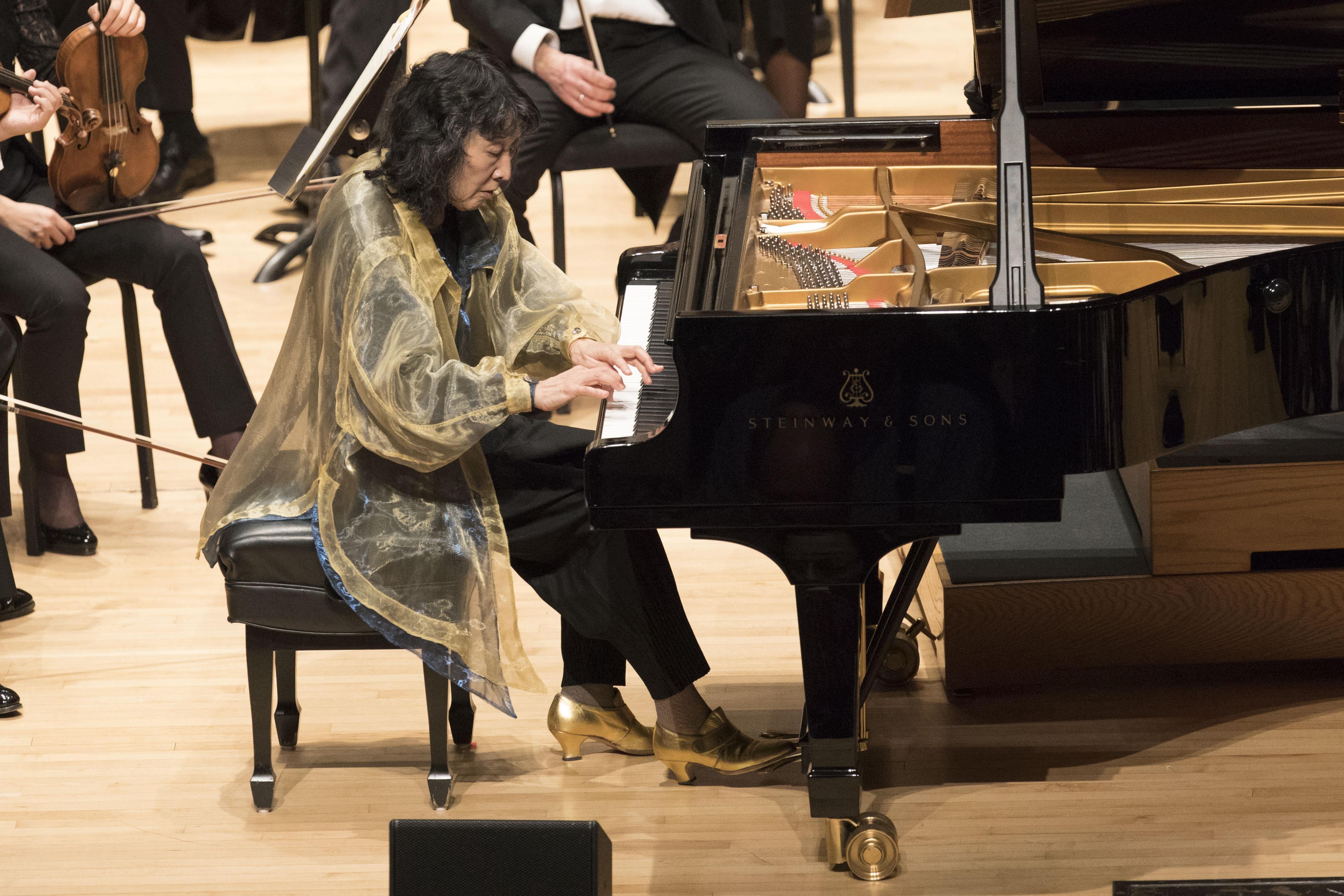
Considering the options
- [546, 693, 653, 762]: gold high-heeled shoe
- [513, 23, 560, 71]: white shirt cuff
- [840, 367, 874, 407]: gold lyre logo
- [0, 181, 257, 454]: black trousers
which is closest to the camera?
[840, 367, 874, 407]: gold lyre logo

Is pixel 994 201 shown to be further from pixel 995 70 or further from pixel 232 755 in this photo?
pixel 232 755

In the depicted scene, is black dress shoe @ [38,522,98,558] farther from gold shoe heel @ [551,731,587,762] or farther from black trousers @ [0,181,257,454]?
gold shoe heel @ [551,731,587,762]

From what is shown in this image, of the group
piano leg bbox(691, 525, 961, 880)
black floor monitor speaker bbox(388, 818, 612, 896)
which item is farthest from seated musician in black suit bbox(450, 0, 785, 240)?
black floor monitor speaker bbox(388, 818, 612, 896)

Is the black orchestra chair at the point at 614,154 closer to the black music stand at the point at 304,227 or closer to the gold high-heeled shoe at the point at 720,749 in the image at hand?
the black music stand at the point at 304,227

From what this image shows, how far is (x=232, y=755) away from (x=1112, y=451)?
5.27 ft

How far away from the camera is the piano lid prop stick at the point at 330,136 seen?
2.66 m

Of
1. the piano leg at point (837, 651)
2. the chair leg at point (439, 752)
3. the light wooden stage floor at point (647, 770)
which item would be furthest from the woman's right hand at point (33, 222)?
the piano leg at point (837, 651)

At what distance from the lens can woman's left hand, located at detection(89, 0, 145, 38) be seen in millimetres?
3561

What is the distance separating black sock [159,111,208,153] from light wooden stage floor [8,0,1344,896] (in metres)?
2.44

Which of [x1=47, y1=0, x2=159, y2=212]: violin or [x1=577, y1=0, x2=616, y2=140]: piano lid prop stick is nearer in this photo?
[x1=47, y1=0, x2=159, y2=212]: violin

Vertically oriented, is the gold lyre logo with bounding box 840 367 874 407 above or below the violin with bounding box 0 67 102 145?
below

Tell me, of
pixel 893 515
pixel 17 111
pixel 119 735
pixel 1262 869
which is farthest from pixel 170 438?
pixel 1262 869

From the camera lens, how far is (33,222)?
3535 mm

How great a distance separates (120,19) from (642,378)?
177 cm
